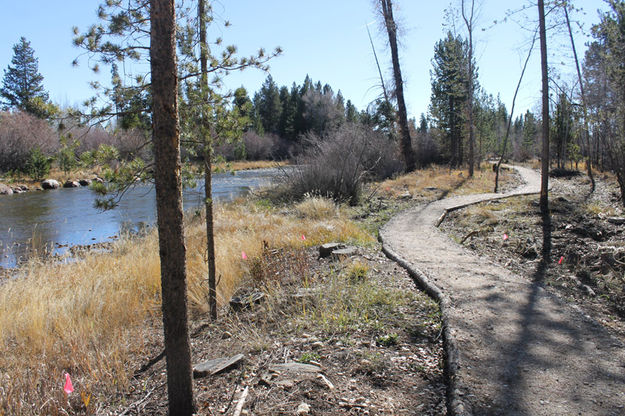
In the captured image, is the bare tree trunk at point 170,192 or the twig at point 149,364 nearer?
the bare tree trunk at point 170,192

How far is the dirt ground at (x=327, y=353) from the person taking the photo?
2789 millimetres

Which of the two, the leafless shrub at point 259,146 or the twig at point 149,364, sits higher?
the leafless shrub at point 259,146

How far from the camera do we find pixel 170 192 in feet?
7.89

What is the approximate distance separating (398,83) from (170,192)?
2068 centimetres

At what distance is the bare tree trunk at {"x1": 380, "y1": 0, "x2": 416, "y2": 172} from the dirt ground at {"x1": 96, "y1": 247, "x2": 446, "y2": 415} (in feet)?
55.5

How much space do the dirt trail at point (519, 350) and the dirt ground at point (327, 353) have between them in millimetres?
193

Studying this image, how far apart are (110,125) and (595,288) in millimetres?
5631

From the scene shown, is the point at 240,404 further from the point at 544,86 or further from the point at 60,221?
the point at 60,221

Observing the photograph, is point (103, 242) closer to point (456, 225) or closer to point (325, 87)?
point (456, 225)

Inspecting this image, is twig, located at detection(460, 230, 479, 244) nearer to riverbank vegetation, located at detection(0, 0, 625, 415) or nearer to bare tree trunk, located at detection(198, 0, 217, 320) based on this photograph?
riverbank vegetation, located at detection(0, 0, 625, 415)

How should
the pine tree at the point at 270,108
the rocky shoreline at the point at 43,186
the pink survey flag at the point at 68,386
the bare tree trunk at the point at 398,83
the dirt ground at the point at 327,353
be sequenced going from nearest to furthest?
the pink survey flag at the point at 68,386 → the dirt ground at the point at 327,353 → the bare tree trunk at the point at 398,83 → the rocky shoreline at the point at 43,186 → the pine tree at the point at 270,108

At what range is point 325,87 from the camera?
82.5 m

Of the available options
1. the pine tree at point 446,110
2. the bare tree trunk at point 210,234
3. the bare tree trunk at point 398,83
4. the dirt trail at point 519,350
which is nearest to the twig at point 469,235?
the dirt trail at point 519,350

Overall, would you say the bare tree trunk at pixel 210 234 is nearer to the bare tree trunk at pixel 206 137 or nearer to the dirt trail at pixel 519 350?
the bare tree trunk at pixel 206 137
